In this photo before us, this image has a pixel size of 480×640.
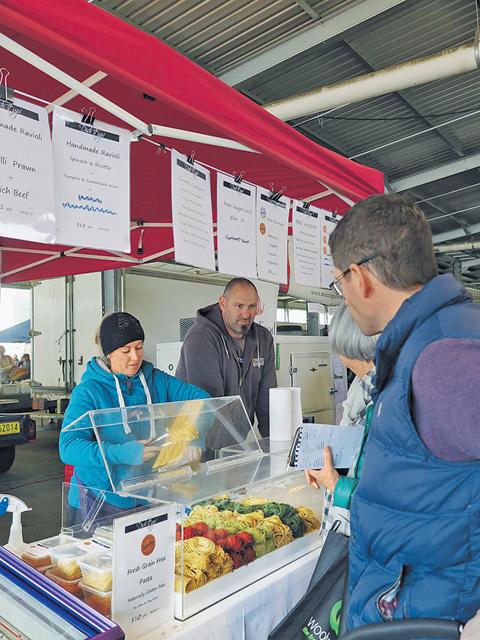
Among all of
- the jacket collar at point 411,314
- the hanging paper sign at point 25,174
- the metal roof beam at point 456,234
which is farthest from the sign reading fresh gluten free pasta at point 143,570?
the metal roof beam at point 456,234

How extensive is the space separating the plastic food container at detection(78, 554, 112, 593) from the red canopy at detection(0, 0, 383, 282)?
51.9 inches

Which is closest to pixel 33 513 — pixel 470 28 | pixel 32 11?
pixel 32 11

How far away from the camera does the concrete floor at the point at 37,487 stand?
16.0 ft

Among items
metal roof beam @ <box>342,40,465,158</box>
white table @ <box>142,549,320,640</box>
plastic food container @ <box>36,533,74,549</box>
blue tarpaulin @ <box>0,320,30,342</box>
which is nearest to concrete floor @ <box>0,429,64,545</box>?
blue tarpaulin @ <box>0,320,30,342</box>

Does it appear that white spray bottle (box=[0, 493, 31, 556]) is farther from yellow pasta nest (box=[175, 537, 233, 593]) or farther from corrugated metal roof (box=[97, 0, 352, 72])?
corrugated metal roof (box=[97, 0, 352, 72])

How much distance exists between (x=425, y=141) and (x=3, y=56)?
18.0ft

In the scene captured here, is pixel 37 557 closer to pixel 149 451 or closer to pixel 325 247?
pixel 149 451

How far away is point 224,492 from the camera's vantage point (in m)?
1.71

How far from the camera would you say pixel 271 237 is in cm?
255

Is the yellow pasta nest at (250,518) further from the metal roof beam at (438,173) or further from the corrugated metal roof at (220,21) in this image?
the metal roof beam at (438,173)

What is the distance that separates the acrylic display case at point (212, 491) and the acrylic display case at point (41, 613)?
1.06 ft

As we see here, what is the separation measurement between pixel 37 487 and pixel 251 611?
562cm

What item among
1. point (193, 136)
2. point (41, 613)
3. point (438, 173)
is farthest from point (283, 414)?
point (438, 173)

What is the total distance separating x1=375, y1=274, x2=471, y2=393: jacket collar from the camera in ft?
3.36
